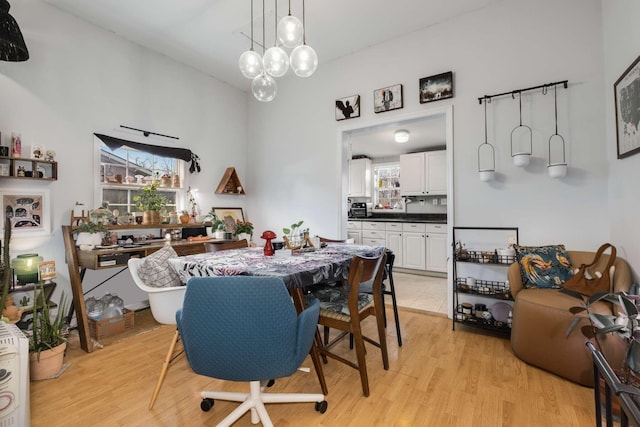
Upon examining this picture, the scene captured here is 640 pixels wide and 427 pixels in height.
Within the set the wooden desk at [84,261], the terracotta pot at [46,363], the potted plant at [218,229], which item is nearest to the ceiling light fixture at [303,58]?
the wooden desk at [84,261]

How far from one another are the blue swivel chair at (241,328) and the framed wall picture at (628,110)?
7.49 ft

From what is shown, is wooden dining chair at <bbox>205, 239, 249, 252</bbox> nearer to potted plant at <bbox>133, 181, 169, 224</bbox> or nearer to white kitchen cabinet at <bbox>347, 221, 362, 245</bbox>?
potted plant at <bbox>133, 181, 169, 224</bbox>

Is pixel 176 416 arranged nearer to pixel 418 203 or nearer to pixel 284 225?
pixel 284 225

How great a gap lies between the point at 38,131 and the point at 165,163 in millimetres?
1219

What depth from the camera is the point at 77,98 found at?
9.41 feet

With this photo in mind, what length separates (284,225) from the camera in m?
4.31

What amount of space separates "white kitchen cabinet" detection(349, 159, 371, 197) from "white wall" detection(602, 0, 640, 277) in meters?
4.35

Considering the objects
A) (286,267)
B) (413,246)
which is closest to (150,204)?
(286,267)

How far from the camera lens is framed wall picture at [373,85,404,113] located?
10.7ft

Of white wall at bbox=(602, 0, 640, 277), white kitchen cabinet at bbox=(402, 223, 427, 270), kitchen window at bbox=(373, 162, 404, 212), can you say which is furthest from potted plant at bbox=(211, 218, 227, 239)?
kitchen window at bbox=(373, 162, 404, 212)

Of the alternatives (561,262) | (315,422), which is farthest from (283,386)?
(561,262)

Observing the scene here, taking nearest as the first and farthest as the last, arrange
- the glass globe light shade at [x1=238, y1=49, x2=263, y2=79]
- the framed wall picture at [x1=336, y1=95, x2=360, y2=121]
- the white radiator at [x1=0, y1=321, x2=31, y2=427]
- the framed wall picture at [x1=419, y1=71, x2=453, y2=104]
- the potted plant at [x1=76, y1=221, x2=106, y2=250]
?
the white radiator at [x1=0, y1=321, x2=31, y2=427], the glass globe light shade at [x1=238, y1=49, x2=263, y2=79], the potted plant at [x1=76, y1=221, x2=106, y2=250], the framed wall picture at [x1=419, y1=71, x2=453, y2=104], the framed wall picture at [x1=336, y1=95, x2=360, y2=121]

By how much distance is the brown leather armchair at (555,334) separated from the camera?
1.80 meters

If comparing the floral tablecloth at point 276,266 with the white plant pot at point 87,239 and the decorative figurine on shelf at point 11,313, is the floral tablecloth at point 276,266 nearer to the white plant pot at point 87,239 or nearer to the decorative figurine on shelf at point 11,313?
the decorative figurine on shelf at point 11,313
